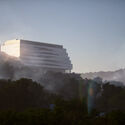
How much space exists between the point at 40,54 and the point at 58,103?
92408 mm

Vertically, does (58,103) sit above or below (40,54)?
below

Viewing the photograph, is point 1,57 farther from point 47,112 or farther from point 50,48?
point 47,112

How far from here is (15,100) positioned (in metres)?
41.5

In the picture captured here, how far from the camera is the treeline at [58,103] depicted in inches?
961

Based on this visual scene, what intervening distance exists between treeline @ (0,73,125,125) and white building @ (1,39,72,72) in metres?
39.8

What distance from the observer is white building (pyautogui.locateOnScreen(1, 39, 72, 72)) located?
120688mm

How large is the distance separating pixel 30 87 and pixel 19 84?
2.40m

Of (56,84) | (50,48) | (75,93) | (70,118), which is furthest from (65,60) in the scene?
(70,118)

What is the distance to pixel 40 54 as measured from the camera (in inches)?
4904

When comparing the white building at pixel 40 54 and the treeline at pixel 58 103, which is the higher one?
the white building at pixel 40 54

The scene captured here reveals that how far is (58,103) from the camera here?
3303cm

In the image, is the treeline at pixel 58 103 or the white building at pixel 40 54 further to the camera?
the white building at pixel 40 54

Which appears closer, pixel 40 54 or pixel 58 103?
pixel 58 103

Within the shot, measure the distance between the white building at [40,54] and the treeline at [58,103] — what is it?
39.8 meters
